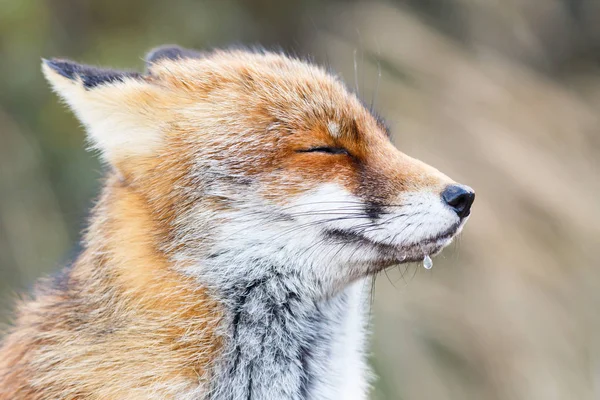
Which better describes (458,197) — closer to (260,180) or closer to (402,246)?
(402,246)

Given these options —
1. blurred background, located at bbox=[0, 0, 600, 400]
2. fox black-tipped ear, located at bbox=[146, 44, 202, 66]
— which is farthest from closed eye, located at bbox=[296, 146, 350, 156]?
blurred background, located at bbox=[0, 0, 600, 400]

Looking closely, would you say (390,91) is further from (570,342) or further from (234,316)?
(234,316)

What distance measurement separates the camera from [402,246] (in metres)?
3.28

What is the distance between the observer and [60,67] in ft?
11.5

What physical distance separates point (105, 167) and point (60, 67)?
70cm

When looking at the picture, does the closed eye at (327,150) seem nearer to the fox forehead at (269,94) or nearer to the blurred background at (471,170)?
the fox forehead at (269,94)

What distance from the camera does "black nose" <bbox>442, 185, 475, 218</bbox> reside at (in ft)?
10.6

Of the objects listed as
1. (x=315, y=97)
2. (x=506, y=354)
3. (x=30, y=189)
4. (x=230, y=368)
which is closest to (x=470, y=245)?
(x=506, y=354)

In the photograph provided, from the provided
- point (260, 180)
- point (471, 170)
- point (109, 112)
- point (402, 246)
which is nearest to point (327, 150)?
point (260, 180)

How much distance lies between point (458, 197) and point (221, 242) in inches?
45.3

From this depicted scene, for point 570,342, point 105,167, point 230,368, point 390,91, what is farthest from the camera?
point 390,91

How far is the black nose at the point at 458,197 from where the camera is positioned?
3232mm

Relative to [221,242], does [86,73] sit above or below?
above

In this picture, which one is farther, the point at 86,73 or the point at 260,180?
the point at 86,73
